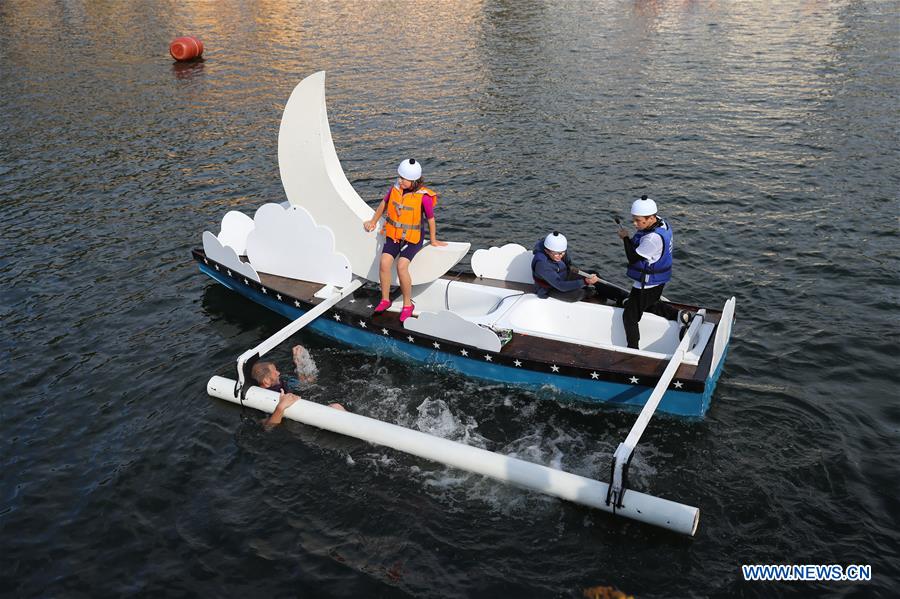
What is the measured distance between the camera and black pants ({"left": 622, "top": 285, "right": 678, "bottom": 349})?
1137 centimetres

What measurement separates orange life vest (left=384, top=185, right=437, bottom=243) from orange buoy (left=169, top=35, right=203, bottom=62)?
26.3 m

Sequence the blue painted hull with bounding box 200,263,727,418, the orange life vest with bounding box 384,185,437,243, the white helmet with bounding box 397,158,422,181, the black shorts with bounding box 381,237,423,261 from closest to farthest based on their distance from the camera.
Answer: the blue painted hull with bounding box 200,263,727,418
the white helmet with bounding box 397,158,422,181
the orange life vest with bounding box 384,185,437,243
the black shorts with bounding box 381,237,423,261

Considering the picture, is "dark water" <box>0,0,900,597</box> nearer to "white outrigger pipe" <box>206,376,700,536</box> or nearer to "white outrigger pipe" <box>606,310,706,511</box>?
"white outrigger pipe" <box>206,376,700,536</box>

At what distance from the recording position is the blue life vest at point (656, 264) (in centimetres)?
1098

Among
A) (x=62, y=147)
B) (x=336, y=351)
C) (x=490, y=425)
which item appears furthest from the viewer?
(x=62, y=147)

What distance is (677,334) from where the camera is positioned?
454 inches

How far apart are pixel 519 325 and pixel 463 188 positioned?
8851 mm

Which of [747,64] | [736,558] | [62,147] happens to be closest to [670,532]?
[736,558]

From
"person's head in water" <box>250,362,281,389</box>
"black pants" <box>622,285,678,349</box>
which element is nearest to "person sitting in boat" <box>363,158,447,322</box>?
"person's head in water" <box>250,362,281,389</box>

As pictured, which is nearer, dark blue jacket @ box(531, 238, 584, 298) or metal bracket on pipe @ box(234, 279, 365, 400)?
metal bracket on pipe @ box(234, 279, 365, 400)

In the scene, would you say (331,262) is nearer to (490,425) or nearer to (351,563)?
(490,425)

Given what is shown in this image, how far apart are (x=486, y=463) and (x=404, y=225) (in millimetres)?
4630

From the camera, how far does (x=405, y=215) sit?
40.7 ft

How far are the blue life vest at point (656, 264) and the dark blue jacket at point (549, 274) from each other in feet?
4.68
